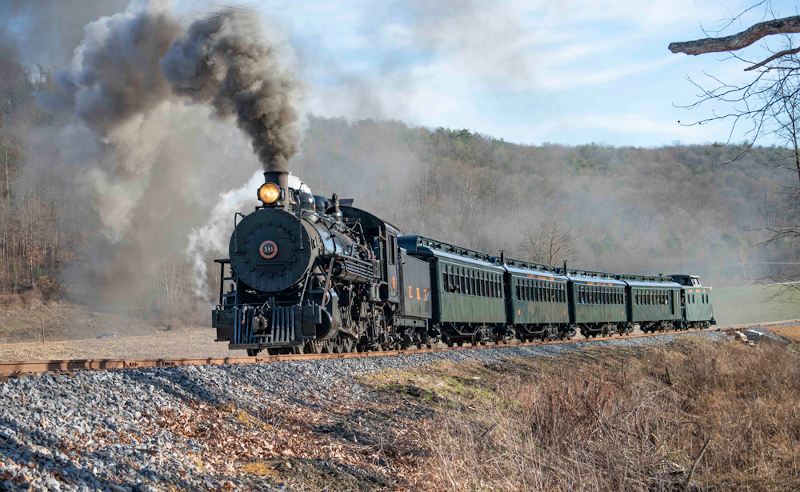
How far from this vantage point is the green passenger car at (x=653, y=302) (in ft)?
109

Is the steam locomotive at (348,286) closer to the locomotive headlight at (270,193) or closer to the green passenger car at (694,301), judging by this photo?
the locomotive headlight at (270,193)

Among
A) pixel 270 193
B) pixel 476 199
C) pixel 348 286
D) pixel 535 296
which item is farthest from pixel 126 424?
pixel 476 199

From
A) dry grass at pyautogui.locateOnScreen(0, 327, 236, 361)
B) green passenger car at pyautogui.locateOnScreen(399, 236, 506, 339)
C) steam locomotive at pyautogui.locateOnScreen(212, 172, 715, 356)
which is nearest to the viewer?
steam locomotive at pyautogui.locateOnScreen(212, 172, 715, 356)

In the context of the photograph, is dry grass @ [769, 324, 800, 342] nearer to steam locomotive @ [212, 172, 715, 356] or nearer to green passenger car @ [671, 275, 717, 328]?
green passenger car @ [671, 275, 717, 328]

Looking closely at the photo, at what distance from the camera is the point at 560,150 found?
142625 millimetres

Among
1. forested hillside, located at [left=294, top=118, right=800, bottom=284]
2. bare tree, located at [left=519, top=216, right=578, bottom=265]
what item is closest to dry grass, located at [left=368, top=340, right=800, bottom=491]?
bare tree, located at [left=519, top=216, right=578, bottom=265]

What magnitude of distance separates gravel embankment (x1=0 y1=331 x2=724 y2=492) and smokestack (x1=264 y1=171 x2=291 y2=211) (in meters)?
4.64

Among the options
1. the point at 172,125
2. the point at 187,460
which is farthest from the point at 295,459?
the point at 172,125

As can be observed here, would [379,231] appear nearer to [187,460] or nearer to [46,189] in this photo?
[187,460]

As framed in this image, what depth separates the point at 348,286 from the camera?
1325 cm

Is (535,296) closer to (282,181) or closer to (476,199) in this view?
(282,181)

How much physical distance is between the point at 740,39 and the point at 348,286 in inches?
374

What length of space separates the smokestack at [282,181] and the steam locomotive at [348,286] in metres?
0.02

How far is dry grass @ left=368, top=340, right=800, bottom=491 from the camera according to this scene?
6105mm
